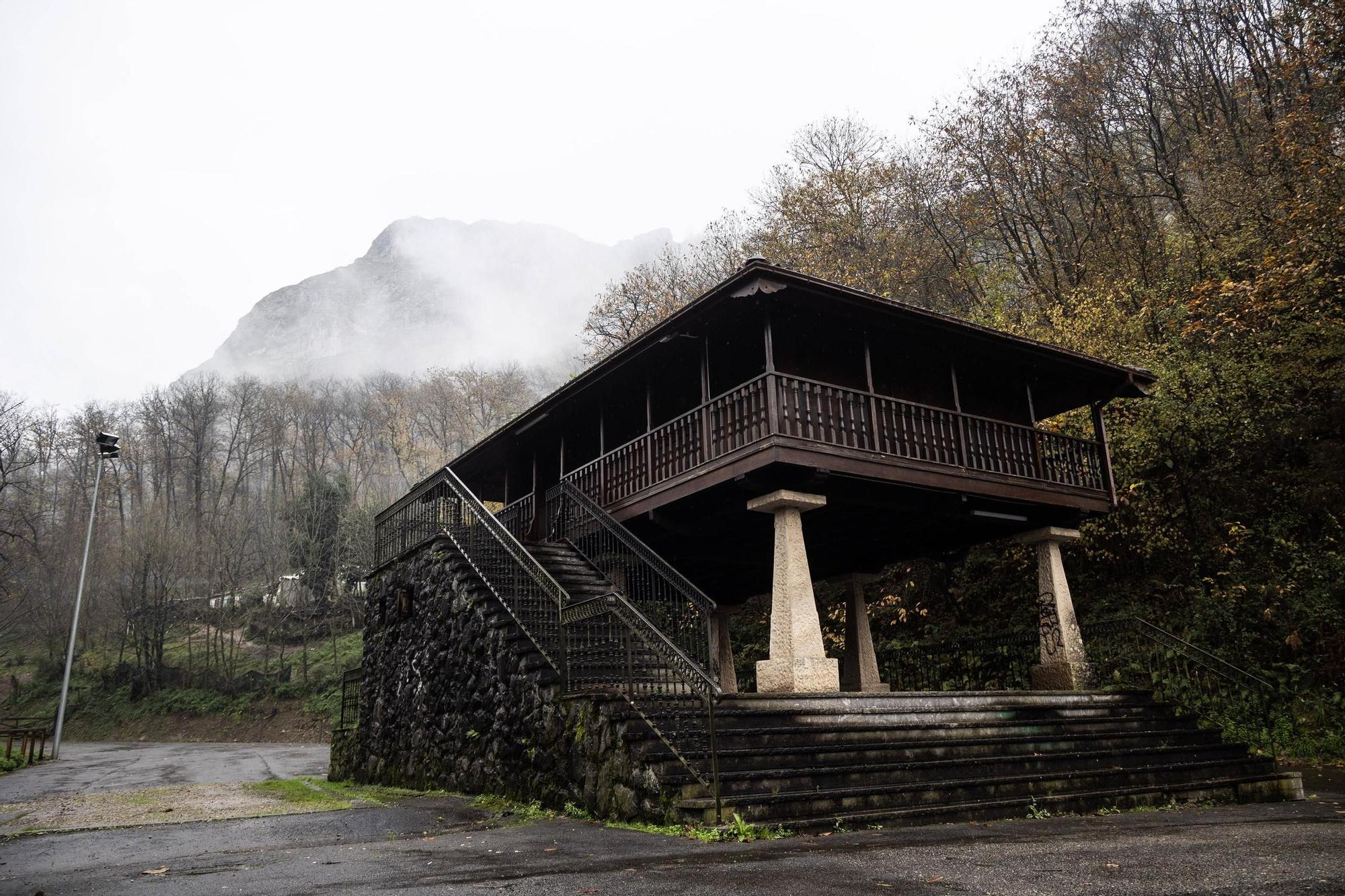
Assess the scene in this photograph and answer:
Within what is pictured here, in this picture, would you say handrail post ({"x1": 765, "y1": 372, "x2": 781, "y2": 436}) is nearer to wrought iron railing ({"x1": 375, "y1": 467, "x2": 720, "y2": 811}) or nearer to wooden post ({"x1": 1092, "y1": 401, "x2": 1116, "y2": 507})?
wrought iron railing ({"x1": 375, "y1": 467, "x2": 720, "y2": 811})

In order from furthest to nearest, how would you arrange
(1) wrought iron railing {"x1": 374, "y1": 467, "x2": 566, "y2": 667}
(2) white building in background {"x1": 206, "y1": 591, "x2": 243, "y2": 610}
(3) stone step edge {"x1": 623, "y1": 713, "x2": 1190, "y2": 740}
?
(2) white building in background {"x1": 206, "y1": 591, "x2": 243, "y2": 610} < (1) wrought iron railing {"x1": 374, "y1": 467, "x2": 566, "y2": 667} < (3) stone step edge {"x1": 623, "y1": 713, "x2": 1190, "y2": 740}

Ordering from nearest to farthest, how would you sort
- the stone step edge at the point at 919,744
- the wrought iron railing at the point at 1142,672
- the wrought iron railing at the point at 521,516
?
the stone step edge at the point at 919,744 → the wrought iron railing at the point at 1142,672 → the wrought iron railing at the point at 521,516

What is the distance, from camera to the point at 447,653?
12828 millimetres

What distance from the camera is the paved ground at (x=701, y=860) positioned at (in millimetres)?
4895

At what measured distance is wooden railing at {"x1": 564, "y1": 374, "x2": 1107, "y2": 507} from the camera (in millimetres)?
11562

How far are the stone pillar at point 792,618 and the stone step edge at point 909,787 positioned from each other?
2749 mm

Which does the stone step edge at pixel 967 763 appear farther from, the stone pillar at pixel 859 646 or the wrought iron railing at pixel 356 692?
the wrought iron railing at pixel 356 692

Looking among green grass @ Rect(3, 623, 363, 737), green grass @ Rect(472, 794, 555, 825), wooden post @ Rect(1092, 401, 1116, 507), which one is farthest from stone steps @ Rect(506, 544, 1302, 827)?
green grass @ Rect(3, 623, 363, 737)

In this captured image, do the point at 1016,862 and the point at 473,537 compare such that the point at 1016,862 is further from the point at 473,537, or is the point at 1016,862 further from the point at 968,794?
the point at 473,537

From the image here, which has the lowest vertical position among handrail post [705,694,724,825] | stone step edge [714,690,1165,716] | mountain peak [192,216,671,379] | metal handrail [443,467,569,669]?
handrail post [705,694,724,825]

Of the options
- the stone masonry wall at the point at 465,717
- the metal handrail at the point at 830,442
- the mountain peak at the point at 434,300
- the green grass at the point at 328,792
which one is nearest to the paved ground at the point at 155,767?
the green grass at the point at 328,792

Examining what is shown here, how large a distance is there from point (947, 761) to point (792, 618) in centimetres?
304

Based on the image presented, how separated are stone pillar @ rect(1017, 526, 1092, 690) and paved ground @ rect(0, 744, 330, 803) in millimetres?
14081

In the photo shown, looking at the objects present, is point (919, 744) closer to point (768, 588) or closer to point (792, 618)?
point (792, 618)
